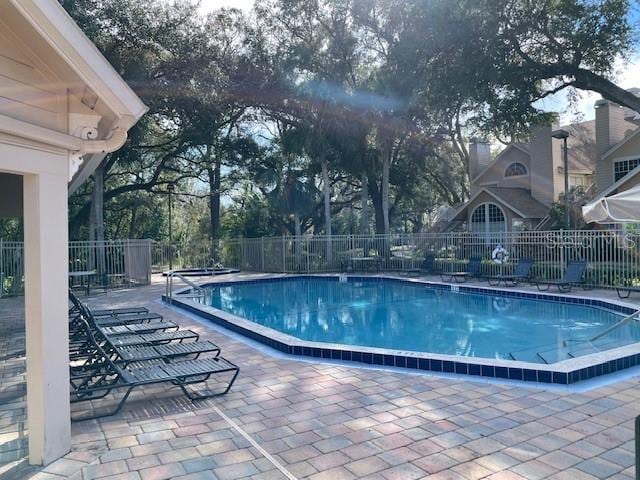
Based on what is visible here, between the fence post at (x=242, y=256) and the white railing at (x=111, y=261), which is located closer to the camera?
the white railing at (x=111, y=261)

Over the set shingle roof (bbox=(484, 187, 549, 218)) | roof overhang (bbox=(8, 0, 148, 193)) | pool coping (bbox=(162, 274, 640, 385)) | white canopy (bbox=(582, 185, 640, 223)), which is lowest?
pool coping (bbox=(162, 274, 640, 385))

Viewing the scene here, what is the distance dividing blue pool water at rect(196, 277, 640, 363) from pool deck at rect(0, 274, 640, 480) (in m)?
2.12

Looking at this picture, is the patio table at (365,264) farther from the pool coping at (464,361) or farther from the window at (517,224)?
the pool coping at (464,361)

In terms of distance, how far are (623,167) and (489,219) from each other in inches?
249

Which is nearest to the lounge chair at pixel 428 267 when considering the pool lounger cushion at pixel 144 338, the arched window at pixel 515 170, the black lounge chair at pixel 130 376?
the arched window at pixel 515 170

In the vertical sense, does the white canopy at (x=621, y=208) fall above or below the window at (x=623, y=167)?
below

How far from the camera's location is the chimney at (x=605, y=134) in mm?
21656

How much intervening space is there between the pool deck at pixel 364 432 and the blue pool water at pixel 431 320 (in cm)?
212

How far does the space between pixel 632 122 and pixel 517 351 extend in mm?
21229

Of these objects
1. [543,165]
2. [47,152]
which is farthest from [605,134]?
[47,152]

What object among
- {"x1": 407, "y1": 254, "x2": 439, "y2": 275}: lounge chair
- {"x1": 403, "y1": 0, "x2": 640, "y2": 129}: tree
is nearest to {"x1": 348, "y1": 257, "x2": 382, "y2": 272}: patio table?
{"x1": 407, "y1": 254, "x2": 439, "y2": 275}: lounge chair

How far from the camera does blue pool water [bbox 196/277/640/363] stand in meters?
7.95

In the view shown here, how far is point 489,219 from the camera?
25141 millimetres

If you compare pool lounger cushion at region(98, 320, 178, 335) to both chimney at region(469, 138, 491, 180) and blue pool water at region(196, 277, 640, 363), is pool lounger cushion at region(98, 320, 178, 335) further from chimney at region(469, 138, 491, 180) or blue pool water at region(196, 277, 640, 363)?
chimney at region(469, 138, 491, 180)
